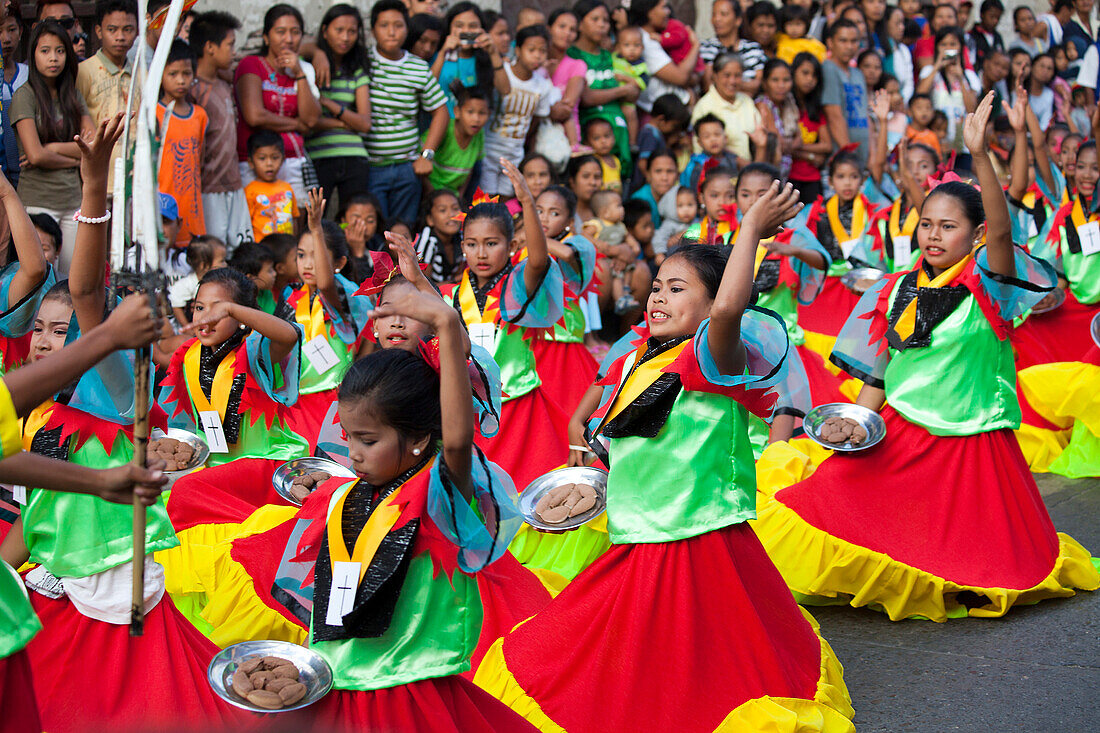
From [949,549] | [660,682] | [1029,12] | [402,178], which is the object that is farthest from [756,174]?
[1029,12]

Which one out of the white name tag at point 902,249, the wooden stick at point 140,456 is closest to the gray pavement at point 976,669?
the wooden stick at point 140,456

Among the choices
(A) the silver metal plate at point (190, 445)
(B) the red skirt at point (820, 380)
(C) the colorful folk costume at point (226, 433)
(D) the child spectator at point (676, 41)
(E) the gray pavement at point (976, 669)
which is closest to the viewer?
(E) the gray pavement at point (976, 669)

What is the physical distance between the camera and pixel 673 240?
9.15m

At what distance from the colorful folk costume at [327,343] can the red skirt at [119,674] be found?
286 centimetres

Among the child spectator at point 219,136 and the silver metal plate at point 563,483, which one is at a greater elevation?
the child spectator at point 219,136

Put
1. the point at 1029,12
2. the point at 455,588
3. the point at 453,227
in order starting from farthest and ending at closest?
1. the point at 1029,12
2. the point at 453,227
3. the point at 455,588

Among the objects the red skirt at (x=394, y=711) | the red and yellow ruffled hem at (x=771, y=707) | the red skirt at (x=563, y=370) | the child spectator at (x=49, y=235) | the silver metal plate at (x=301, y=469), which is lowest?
the red and yellow ruffled hem at (x=771, y=707)

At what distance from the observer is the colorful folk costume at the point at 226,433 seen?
4660mm

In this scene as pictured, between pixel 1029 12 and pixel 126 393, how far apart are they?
14.0 m

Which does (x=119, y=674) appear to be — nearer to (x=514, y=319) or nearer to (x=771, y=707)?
(x=771, y=707)

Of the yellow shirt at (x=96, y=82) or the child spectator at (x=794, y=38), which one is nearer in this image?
the yellow shirt at (x=96, y=82)

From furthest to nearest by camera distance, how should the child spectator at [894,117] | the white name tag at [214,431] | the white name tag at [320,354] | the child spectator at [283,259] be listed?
the child spectator at [894,117]
the child spectator at [283,259]
the white name tag at [320,354]
the white name tag at [214,431]

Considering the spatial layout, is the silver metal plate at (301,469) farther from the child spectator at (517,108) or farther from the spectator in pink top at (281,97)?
the child spectator at (517,108)

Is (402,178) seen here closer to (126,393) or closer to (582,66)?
(582,66)
